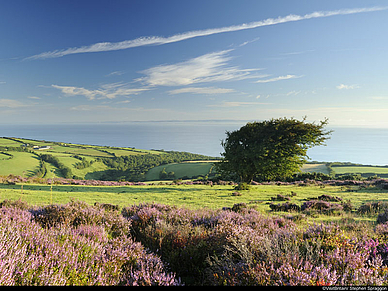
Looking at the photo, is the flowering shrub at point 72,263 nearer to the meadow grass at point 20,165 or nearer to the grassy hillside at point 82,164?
the grassy hillside at point 82,164

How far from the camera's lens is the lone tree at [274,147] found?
25.0m

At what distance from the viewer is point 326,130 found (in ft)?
Result: 83.4

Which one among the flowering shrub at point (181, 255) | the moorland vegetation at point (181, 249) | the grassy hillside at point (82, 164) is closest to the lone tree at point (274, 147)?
the moorland vegetation at point (181, 249)

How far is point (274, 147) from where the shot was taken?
24891 millimetres

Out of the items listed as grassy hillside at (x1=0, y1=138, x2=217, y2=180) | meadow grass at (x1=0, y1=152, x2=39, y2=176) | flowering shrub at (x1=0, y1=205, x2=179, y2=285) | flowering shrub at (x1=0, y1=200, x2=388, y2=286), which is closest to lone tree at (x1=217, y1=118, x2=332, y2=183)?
flowering shrub at (x1=0, y1=200, x2=388, y2=286)

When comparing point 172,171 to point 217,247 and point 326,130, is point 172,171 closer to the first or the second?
point 326,130

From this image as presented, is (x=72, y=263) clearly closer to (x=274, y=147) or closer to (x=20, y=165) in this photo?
(x=274, y=147)

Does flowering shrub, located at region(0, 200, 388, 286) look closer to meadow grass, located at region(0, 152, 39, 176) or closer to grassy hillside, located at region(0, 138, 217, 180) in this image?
grassy hillside, located at region(0, 138, 217, 180)

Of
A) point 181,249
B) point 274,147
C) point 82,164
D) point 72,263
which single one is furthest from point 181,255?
point 82,164

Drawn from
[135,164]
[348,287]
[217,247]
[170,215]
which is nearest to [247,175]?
[170,215]

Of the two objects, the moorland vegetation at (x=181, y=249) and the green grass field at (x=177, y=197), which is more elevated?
the moorland vegetation at (x=181, y=249)

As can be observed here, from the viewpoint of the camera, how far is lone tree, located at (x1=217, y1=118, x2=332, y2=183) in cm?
2498

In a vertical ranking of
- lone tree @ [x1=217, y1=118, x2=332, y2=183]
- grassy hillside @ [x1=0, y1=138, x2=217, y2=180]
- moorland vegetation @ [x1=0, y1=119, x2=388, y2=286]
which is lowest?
grassy hillside @ [x1=0, y1=138, x2=217, y2=180]

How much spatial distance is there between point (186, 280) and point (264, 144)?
22719mm
